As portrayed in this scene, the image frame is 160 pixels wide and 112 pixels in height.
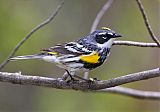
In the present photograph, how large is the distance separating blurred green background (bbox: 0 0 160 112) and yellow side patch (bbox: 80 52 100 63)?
10.3ft

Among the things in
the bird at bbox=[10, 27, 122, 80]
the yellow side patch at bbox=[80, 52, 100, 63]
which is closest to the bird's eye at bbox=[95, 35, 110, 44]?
the bird at bbox=[10, 27, 122, 80]

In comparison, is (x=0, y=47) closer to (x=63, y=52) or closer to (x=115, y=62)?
(x=115, y=62)

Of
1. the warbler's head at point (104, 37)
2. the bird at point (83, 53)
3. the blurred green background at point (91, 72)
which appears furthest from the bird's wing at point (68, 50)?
the blurred green background at point (91, 72)

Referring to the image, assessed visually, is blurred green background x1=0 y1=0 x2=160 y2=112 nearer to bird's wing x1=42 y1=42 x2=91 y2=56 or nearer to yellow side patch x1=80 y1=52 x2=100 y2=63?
bird's wing x1=42 y1=42 x2=91 y2=56

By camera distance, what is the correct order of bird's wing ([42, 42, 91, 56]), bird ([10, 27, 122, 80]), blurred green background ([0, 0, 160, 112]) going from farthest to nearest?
blurred green background ([0, 0, 160, 112]) → bird's wing ([42, 42, 91, 56]) → bird ([10, 27, 122, 80])

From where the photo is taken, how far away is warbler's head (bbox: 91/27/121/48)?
3.57m

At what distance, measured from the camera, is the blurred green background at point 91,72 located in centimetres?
705

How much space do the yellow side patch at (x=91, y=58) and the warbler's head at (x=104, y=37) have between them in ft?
0.36

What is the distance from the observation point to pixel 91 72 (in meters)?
7.14

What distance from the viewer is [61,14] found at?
770 centimetres

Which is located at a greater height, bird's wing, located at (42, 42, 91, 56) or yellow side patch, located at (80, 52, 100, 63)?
bird's wing, located at (42, 42, 91, 56)

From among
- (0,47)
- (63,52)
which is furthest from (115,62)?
(63,52)

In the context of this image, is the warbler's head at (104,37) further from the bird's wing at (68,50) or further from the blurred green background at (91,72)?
the blurred green background at (91,72)

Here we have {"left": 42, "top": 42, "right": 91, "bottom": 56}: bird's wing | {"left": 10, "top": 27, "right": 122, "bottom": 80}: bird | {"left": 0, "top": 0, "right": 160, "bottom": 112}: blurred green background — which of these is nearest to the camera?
{"left": 10, "top": 27, "right": 122, "bottom": 80}: bird
